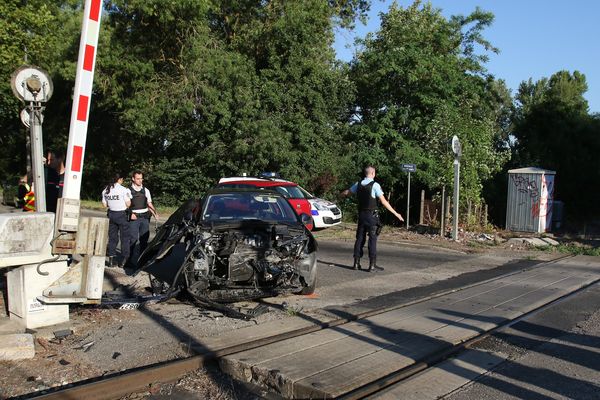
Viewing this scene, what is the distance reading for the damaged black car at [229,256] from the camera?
691 centimetres

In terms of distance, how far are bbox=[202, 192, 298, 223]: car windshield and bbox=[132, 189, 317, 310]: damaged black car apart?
0.02 metres

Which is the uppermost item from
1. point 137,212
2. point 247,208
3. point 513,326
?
point 247,208

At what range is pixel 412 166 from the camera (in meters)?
17.1

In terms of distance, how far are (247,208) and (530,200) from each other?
1211cm

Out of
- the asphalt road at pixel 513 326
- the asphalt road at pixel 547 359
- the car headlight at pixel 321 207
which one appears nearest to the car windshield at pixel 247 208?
the asphalt road at pixel 513 326

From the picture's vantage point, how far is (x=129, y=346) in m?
5.36

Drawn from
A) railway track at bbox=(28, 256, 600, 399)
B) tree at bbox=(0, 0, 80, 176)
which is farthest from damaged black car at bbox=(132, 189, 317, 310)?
tree at bbox=(0, 0, 80, 176)

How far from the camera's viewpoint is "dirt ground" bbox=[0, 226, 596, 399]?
442 cm

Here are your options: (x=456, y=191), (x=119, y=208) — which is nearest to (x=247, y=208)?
(x=119, y=208)

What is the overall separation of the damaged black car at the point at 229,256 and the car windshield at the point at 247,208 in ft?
0.05

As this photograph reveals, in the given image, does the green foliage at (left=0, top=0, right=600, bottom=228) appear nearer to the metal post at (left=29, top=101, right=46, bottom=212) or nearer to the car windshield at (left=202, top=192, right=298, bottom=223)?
the car windshield at (left=202, top=192, right=298, bottom=223)

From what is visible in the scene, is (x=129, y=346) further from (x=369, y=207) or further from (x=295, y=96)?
(x=295, y=96)

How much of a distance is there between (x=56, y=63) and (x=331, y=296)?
2325cm

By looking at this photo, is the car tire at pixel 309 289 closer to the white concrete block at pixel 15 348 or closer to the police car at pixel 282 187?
the white concrete block at pixel 15 348
